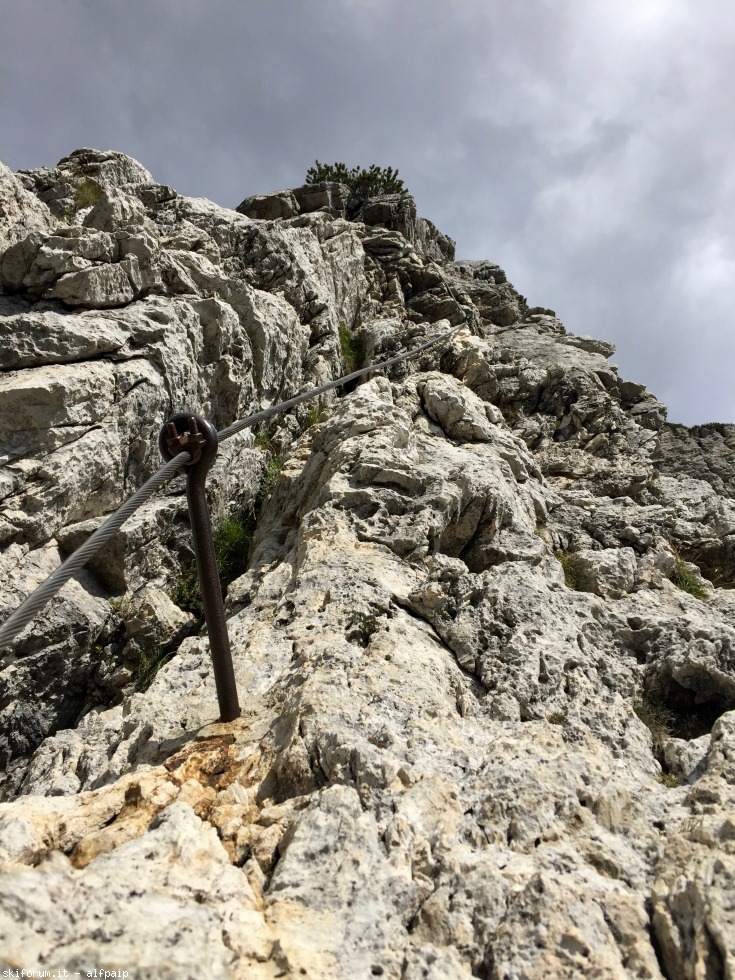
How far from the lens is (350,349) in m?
14.3

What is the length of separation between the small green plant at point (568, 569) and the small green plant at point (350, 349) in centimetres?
692

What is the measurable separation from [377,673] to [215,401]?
645 centimetres

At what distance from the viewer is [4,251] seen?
9.19 meters

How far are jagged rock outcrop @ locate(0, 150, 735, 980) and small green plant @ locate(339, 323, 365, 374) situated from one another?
43 centimetres

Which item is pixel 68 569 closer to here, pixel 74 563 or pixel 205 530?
pixel 74 563

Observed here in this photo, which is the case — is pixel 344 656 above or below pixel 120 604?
below

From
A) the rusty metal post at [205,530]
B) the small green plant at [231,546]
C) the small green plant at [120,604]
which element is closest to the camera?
the rusty metal post at [205,530]

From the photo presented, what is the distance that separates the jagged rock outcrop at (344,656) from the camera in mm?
2828

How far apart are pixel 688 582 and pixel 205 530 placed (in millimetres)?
5907

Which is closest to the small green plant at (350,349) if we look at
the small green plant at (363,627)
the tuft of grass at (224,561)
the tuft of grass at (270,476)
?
the tuft of grass at (270,476)

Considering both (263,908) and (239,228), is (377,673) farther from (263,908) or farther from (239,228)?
(239,228)

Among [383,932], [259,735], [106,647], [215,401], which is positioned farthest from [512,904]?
[215,401]

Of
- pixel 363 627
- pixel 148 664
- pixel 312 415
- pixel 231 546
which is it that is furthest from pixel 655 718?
pixel 312 415

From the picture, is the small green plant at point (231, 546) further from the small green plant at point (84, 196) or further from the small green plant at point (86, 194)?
the small green plant at point (86, 194)
